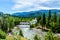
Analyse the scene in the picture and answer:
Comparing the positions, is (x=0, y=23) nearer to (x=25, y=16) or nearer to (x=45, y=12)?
(x=45, y=12)

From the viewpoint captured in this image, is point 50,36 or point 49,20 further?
point 49,20

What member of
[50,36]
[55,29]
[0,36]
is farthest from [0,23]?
[55,29]

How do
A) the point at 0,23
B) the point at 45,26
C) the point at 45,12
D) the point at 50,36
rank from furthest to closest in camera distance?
the point at 45,12
the point at 45,26
the point at 0,23
the point at 50,36

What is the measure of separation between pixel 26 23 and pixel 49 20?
133 inches

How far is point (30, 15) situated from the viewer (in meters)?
28.5

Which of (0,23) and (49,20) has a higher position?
(0,23)

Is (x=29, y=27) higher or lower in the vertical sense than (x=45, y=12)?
lower

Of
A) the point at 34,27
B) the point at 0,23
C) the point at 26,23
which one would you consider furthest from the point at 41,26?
the point at 0,23

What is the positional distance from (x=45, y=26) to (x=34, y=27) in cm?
164

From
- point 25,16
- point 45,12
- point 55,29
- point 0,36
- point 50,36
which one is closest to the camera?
point 50,36

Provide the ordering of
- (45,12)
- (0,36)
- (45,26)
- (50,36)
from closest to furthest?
1. (50,36)
2. (0,36)
3. (45,26)
4. (45,12)

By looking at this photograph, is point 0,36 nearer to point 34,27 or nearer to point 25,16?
point 34,27

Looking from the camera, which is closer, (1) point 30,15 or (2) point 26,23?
(2) point 26,23

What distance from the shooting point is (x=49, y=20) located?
22.6 metres
